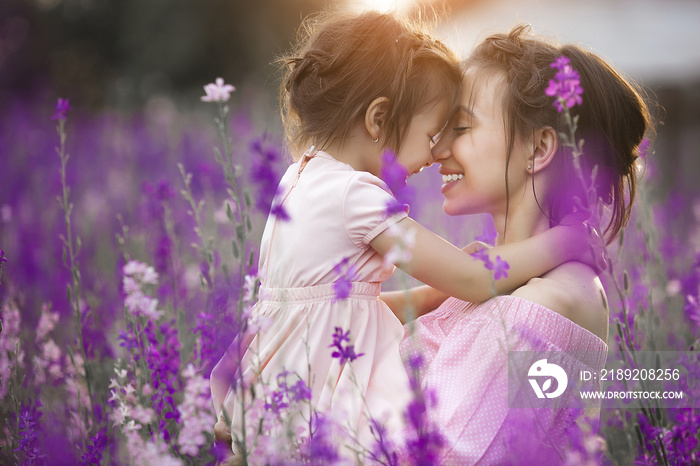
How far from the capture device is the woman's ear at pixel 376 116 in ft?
6.84

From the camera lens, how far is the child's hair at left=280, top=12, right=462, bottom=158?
6.91ft

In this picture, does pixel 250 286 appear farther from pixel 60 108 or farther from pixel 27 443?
pixel 60 108

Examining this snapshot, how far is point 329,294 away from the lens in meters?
1.88

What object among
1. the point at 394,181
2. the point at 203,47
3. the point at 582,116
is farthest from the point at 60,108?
the point at 203,47

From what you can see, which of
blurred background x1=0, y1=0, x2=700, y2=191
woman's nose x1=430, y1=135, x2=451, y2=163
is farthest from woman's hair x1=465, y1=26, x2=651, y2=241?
blurred background x1=0, y1=0, x2=700, y2=191

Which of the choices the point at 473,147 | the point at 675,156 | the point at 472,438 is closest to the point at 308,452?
the point at 472,438

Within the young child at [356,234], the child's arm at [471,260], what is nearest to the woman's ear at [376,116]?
the young child at [356,234]

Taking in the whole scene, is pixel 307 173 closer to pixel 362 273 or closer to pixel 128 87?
pixel 362 273

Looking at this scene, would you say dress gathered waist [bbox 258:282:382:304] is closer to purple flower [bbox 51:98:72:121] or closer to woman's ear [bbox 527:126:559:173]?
woman's ear [bbox 527:126:559:173]

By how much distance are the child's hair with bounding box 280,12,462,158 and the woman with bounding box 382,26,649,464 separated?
14 cm

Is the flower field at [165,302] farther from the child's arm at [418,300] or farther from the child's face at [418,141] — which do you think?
the child's arm at [418,300]

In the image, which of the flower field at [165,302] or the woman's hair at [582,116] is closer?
the flower field at [165,302]

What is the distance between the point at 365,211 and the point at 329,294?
0.28 m

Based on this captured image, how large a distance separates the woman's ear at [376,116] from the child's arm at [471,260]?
412 millimetres
